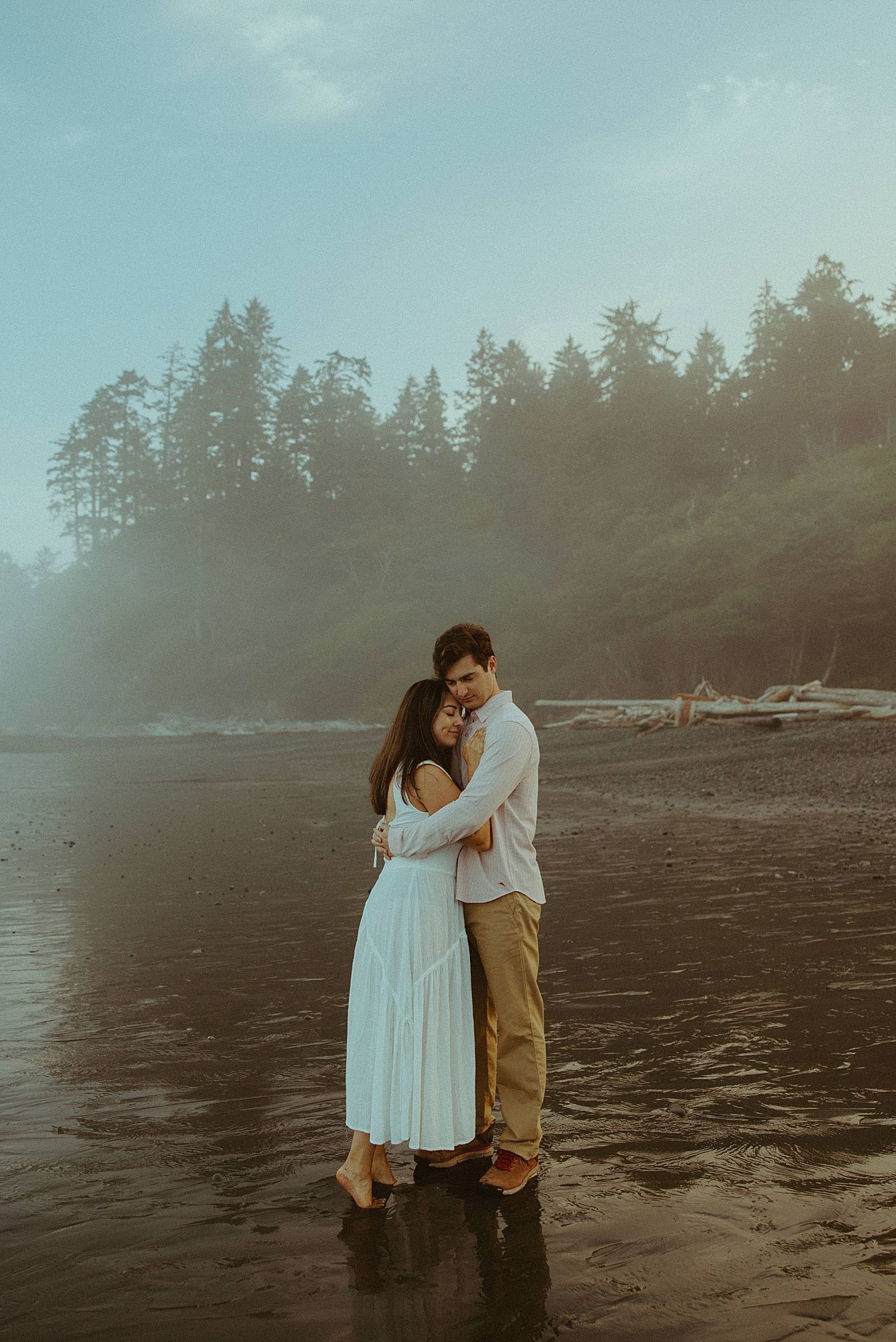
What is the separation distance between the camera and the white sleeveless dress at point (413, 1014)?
3.67 m

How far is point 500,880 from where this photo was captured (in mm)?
3873

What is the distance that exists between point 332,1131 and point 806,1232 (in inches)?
76.2

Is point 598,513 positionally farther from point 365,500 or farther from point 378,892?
point 378,892

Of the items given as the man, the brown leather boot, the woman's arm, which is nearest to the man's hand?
the man

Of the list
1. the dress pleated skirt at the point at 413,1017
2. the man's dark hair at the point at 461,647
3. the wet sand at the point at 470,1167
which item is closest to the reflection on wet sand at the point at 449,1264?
the wet sand at the point at 470,1167

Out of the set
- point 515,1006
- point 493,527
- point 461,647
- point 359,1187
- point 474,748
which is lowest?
point 359,1187

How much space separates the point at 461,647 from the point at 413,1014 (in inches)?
53.2

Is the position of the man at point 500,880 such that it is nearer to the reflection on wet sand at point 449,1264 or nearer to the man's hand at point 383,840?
the man's hand at point 383,840

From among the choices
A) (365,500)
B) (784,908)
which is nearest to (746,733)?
(784,908)

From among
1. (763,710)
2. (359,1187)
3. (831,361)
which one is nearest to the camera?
(359,1187)

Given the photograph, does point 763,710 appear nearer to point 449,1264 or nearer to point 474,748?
point 474,748

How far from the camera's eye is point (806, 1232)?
3293 mm

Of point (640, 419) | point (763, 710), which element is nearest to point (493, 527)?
point (640, 419)

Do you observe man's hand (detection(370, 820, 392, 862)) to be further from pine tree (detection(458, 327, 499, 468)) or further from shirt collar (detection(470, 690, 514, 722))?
pine tree (detection(458, 327, 499, 468))
